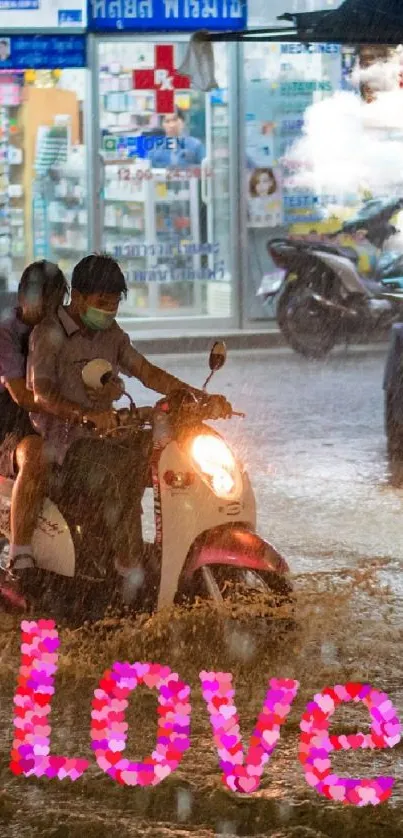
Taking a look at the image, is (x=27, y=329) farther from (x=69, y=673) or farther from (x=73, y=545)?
(x=69, y=673)

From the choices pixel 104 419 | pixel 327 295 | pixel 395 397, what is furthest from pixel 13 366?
pixel 327 295

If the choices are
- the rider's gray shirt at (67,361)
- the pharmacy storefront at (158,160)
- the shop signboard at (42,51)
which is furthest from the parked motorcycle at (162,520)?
the pharmacy storefront at (158,160)

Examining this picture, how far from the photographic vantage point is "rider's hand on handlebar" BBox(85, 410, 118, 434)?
536cm

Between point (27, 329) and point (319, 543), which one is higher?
point (27, 329)

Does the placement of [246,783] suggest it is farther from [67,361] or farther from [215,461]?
[67,361]

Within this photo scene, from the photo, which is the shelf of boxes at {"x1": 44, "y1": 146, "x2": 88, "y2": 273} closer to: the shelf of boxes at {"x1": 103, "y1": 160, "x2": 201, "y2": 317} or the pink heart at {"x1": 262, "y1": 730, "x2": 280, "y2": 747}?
the shelf of boxes at {"x1": 103, "y1": 160, "x2": 201, "y2": 317}

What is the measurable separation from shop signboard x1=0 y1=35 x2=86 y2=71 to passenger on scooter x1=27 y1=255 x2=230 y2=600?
10561 mm

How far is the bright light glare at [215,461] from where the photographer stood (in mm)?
5574

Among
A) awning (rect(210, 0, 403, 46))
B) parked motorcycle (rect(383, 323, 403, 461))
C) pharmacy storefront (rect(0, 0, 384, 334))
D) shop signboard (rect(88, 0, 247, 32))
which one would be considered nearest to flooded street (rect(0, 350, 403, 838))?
parked motorcycle (rect(383, 323, 403, 461))

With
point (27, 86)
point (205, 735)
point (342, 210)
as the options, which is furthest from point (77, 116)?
point (205, 735)

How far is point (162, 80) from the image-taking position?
1669 centimetres

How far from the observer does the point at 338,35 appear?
35.6 ft

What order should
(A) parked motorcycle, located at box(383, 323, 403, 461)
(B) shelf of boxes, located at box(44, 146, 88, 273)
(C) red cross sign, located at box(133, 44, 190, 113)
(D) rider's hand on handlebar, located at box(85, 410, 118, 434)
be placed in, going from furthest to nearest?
(B) shelf of boxes, located at box(44, 146, 88, 273), (C) red cross sign, located at box(133, 44, 190, 113), (A) parked motorcycle, located at box(383, 323, 403, 461), (D) rider's hand on handlebar, located at box(85, 410, 118, 434)

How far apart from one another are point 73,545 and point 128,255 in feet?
37.9
